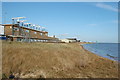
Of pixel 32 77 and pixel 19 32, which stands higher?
pixel 19 32

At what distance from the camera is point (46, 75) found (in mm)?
6777

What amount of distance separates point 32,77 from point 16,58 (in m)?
3.21

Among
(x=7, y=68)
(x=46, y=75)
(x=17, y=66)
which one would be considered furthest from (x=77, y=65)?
(x=7, y=68)

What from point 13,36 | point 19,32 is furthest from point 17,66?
point 19,32

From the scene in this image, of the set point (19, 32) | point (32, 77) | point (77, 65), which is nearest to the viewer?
point (32, 77)

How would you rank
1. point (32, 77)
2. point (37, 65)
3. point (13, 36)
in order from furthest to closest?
1. point (13, 36)
2. point (37, 65)
3. point (32, 77)

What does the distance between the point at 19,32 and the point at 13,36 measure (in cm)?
356

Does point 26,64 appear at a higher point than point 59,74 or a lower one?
higher

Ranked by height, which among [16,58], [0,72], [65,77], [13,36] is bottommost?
[65,77]

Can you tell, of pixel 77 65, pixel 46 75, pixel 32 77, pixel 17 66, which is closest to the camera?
pixel 32 77

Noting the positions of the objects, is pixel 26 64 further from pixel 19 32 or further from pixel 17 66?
pixel 19 32

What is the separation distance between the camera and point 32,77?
634cm

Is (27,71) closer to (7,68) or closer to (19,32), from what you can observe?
(7,68)

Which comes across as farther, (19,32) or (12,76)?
(19,32)
